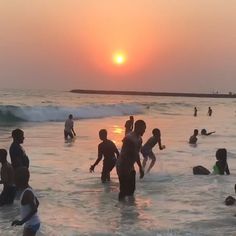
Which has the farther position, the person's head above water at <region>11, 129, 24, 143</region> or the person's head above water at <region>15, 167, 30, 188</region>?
the person's head above water at <region>11, 129, 24, 143</region>

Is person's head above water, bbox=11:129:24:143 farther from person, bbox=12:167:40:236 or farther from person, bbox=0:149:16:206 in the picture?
person, bbox=12:167:40:236

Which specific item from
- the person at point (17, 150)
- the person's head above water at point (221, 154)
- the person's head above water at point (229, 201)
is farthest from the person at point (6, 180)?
the person's head above water at point (221, 154)

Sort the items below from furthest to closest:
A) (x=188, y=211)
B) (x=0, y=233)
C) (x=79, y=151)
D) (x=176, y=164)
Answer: (x=79, y=151) < (x=176, y=164) < (x=188, y=211) < (x=0, y=233)

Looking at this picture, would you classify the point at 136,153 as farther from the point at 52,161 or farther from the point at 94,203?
the point at 52,161

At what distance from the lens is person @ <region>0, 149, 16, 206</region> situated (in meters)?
9.52

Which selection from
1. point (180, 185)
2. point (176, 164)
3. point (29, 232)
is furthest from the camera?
point (176, 164)

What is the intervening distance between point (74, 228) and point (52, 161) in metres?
8.36

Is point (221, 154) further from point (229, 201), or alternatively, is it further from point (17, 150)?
point (17, 150)

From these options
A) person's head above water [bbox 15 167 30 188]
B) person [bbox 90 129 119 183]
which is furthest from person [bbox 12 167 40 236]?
person [bbox 90 129 119 183]

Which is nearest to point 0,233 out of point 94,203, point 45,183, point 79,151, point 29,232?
point 29,232

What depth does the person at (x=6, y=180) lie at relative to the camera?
9.52 meters

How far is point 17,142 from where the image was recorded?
9.75 m

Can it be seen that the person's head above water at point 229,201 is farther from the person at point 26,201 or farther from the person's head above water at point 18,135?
the person at point 26,201

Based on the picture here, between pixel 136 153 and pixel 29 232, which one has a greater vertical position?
pixel 136 153
